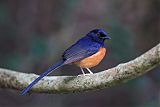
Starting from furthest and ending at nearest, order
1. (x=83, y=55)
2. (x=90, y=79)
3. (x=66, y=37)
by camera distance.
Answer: (x=66, y=37) < (x=83, y=55) < (x=90, y=79)

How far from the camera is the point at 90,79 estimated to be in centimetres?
414

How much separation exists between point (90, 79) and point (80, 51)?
21.8 inches

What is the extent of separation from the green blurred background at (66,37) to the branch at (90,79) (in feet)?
9.56

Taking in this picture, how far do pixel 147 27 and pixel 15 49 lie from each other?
100 inches

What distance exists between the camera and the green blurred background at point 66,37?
7.99 meters

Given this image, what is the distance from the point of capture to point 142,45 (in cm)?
841

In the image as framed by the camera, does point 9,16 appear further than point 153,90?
Yes

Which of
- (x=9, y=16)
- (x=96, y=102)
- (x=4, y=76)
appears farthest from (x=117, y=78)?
(x=96, y=102)

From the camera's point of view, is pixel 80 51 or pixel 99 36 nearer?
pixel 80 51

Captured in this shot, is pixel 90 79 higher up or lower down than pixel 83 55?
lower down

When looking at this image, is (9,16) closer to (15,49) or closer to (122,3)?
(15,49)

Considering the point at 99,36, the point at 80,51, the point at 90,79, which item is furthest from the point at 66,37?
the point at 90,79

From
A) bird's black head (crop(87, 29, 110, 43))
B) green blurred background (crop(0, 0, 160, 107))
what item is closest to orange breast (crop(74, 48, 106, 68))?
bird's black head (crop(87, 29, 110, 43))

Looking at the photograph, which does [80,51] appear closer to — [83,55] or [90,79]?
[83,55]
